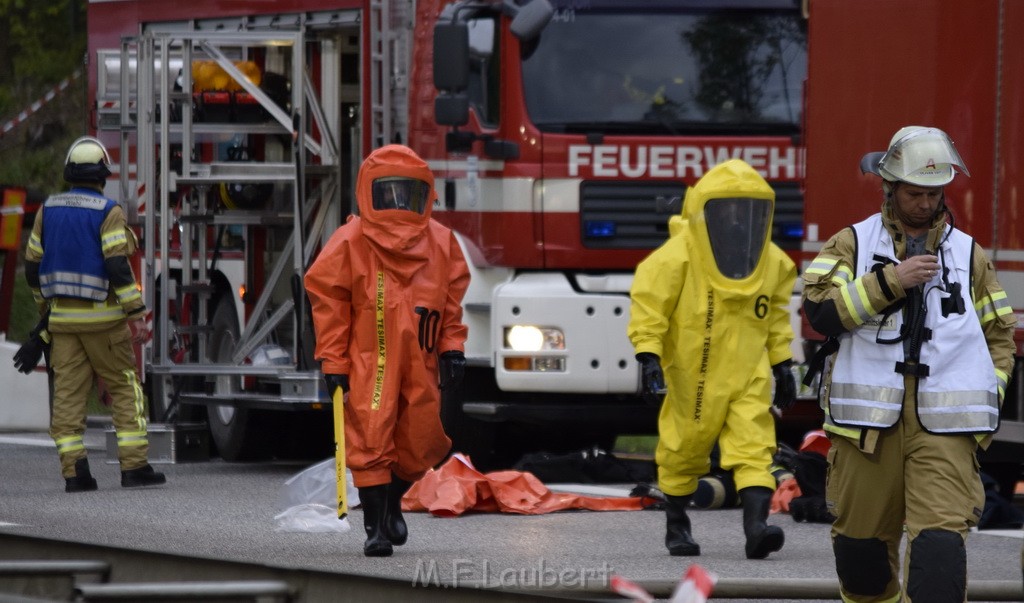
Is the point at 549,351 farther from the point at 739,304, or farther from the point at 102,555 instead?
the point at 102,555

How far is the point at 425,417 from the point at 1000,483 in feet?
10.7

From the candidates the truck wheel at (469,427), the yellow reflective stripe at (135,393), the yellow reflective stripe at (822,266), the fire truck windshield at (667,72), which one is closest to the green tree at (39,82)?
the yellow reflective stripe at (135,393)

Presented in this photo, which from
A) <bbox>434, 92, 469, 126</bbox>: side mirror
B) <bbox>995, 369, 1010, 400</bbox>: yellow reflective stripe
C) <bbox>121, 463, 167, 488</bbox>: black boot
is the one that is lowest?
<bbox>121, 463, 167, 488</bbox>: black boot

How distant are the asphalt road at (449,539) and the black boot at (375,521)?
0.05 metres

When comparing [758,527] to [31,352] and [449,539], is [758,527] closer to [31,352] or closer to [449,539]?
[449,539]

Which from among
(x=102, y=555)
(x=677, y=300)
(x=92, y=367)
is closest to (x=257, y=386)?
(x=92, y=367)

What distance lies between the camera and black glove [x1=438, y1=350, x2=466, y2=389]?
843cm

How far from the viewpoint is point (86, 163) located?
10.9m

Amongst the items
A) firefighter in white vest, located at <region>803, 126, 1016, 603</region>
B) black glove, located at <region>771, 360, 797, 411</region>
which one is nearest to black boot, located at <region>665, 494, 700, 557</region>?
black glove, located at <region>771, 360, 797, 411</region>

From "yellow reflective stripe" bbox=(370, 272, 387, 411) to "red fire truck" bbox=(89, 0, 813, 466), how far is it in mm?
2202

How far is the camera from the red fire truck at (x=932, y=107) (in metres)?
8.63

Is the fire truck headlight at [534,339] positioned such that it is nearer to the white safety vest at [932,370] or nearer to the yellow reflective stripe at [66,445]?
the yellow reflective stripe at [66,445]

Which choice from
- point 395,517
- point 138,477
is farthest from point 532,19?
point 138,477

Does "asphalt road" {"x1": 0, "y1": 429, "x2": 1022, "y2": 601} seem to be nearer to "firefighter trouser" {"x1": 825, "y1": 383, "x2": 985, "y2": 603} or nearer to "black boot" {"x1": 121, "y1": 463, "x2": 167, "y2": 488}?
"black boot" {"x1": 121, "y1": 463, "x2": 167, "y2": 488}
